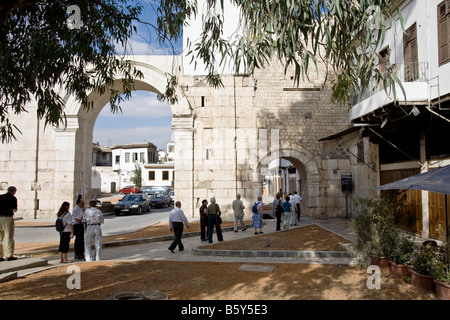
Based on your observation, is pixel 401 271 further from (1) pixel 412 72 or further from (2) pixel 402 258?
(1) pixel 412 72

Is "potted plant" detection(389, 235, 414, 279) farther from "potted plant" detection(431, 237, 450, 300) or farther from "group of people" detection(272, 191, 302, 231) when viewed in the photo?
"group of people" detection(272, 191, 302, 231)

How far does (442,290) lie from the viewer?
18.0 ft

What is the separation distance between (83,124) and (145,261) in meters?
14.1

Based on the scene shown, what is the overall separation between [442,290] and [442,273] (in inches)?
10.9

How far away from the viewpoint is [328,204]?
18891 mm

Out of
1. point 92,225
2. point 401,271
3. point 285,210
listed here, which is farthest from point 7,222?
point 285,210

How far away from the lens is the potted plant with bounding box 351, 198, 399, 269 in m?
7.46

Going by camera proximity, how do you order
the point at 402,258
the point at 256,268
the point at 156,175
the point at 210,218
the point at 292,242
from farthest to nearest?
1. the point at 156,175
2. the point at 210,218
3. the point at 292,242
4. the point at 256,268
5. the point at 402,258

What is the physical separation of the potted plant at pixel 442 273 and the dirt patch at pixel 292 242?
12.8 feet

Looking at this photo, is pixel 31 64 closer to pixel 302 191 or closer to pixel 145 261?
pixel 145 261

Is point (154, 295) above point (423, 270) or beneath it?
beneath
